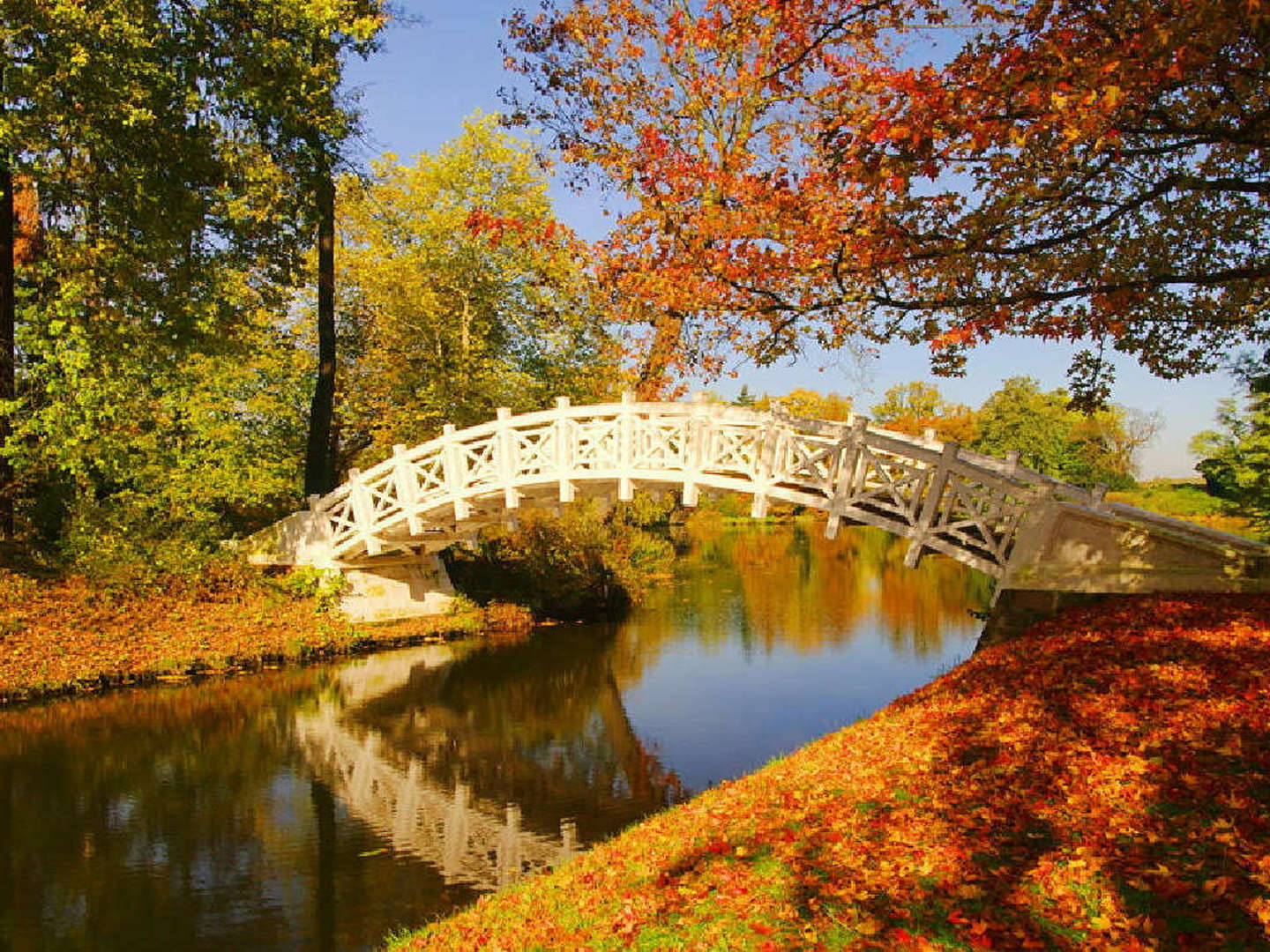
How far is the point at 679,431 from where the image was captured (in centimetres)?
1310

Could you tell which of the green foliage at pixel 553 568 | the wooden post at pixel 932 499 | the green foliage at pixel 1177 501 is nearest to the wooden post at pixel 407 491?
the green foliage at pixel 553 568

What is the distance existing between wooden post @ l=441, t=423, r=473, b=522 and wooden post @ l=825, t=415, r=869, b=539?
6688mm

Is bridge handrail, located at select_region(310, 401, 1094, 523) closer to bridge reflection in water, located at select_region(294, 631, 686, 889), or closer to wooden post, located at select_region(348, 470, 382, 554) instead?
wooden post, located at select_region(348, 470, 382, 554)

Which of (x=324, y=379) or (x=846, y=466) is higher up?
(x=324, y=379)

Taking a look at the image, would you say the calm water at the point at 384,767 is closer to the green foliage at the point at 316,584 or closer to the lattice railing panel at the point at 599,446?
the green foliage at the point at 316,584

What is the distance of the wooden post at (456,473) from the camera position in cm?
1503

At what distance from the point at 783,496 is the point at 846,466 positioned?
3.70 ft

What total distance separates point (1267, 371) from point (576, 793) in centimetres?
1599

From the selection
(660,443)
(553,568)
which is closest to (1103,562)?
(660,443)

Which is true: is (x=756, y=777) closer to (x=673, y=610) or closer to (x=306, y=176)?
(x=673, y=610)

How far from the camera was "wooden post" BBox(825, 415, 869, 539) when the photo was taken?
36.5 feet

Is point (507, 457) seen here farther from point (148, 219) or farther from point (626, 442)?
point (148, 219)

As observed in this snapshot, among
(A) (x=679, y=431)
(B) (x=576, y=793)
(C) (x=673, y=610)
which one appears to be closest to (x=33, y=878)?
(B) (x=576, y=793)

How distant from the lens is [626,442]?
44.3 ft
